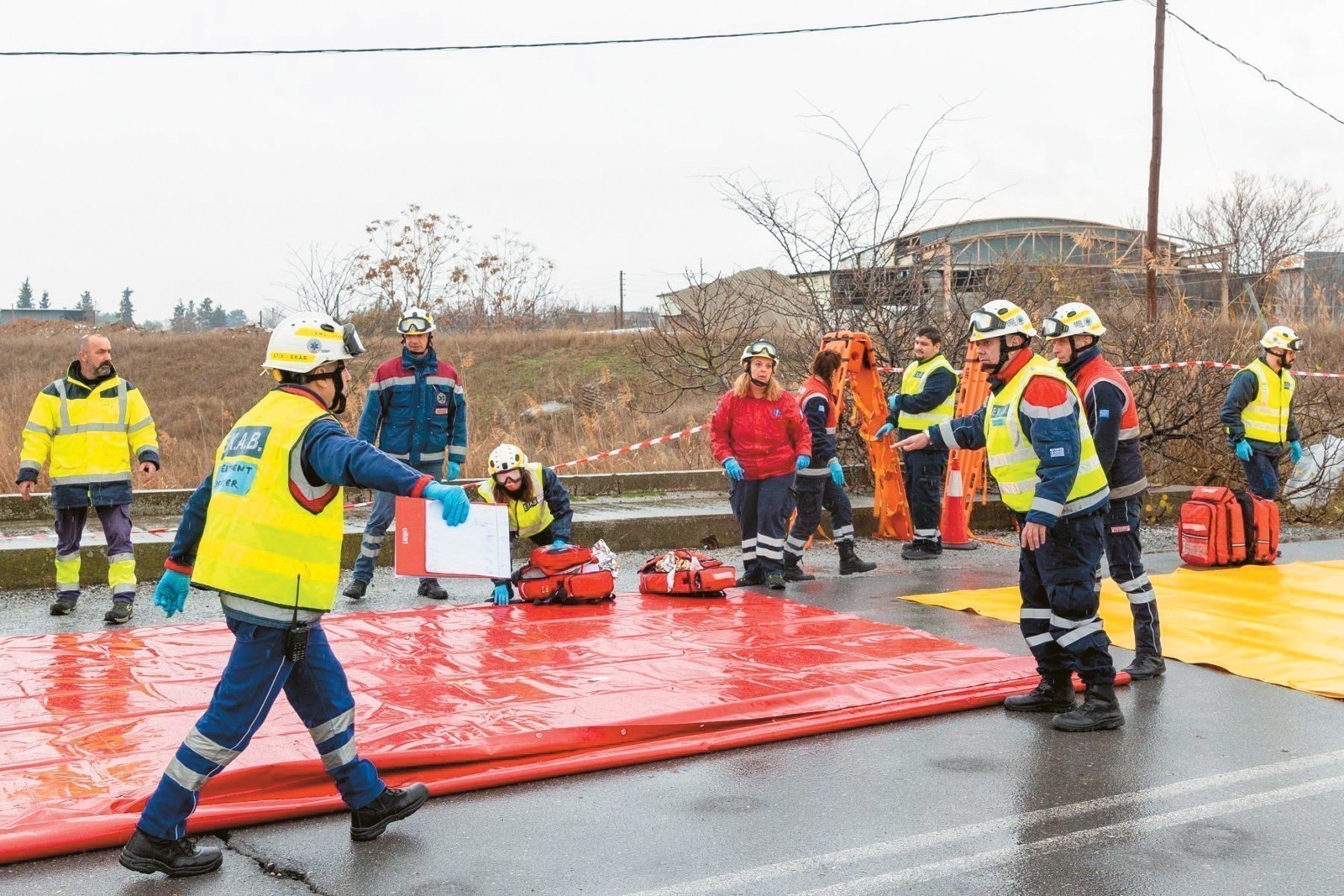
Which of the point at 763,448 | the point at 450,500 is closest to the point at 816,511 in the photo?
the point at 763,448

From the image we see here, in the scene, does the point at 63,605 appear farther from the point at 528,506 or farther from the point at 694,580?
the point at 694,580

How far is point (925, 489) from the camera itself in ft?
37.3

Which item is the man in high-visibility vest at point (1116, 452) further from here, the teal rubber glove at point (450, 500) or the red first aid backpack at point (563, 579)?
the teal rubber glove at point (450, 500)

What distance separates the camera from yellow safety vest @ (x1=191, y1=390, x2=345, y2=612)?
4.20 metres

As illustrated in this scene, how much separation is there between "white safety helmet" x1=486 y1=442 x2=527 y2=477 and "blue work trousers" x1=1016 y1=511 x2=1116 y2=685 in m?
3.71

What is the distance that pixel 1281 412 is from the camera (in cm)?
1110

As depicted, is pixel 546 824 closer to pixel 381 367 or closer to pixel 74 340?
pixel 381 367

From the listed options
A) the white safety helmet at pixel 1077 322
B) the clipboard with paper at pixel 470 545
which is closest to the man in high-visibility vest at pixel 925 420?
the white safety helmet at pixel 1077 322

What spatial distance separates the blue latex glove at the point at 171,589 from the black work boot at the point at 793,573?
20.6ft

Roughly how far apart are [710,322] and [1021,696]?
11560mm

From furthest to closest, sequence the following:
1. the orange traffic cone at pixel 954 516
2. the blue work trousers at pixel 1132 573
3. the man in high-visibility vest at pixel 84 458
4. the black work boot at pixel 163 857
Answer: the orange traffic cone at pixel 954 516, the man in high-visibility vest at pixel 84 458, the blue work trousers at pixel 1132 573, the black work boot at pixel 163 857

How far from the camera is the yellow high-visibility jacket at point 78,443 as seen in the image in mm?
8422

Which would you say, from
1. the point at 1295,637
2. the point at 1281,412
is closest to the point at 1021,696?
the point at 1295,637

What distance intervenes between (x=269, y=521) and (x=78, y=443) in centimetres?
498
